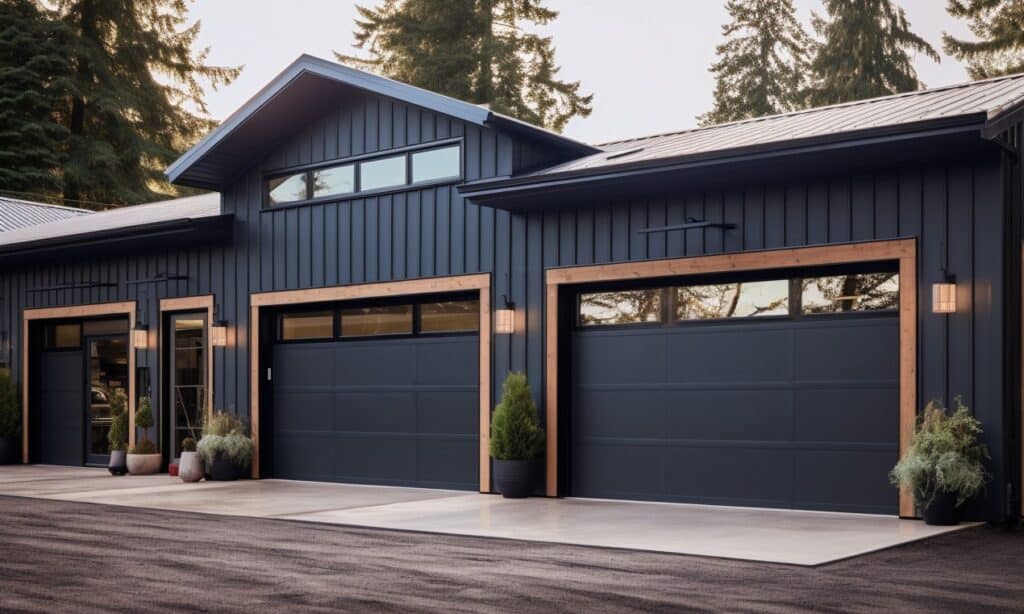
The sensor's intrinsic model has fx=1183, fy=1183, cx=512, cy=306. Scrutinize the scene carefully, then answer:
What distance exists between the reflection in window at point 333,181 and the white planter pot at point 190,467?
12.9 feet

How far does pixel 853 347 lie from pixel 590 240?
3.30m

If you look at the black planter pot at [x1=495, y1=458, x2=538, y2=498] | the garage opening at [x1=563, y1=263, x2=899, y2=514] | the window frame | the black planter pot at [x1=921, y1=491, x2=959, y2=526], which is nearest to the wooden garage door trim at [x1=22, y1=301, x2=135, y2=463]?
the window frame

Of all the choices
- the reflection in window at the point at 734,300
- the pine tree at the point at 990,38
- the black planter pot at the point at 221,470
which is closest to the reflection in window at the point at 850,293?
the reflection in window at the point at 734,300

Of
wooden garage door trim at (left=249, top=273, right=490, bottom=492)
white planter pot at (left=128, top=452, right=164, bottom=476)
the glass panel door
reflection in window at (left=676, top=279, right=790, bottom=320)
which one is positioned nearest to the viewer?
reflection in window at (left=676, top=279, right=790, bottom=320)

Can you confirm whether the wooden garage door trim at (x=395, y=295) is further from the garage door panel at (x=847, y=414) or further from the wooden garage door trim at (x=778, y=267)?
the garage door panel at (x=847, y=414)

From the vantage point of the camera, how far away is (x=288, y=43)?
1575 inches

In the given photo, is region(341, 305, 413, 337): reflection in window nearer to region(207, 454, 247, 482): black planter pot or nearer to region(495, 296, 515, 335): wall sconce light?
region(495, 296, 515, 335): wall sconce light

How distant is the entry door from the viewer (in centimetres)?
1894

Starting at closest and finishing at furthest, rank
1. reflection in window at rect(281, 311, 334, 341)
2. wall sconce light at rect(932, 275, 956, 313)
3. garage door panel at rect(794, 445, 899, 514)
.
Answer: wall sconce light at rect(932, 275, 956, 313) → garage door panel at rect(794, 445, 899, 514) → reflection in window at rect(281, 311, 334, 341)

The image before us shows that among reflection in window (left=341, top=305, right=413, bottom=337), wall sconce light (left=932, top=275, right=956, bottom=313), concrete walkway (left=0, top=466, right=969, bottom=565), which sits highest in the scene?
wall sconce light (left=932, top=275, right=956, bottom=313)

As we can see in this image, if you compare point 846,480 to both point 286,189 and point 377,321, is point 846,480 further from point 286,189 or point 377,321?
point 286,189

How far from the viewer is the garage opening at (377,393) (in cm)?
1469

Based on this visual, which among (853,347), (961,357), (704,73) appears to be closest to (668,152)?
(853,347)

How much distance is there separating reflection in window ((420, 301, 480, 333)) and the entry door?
627cm
